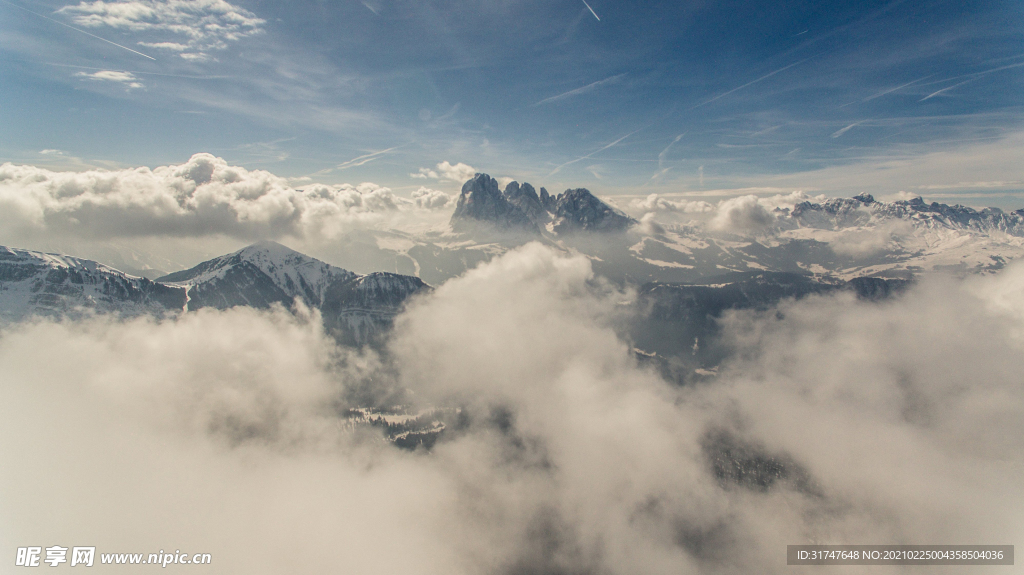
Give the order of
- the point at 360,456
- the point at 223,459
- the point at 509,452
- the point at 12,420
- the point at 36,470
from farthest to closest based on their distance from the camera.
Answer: the point at 509,452
the point at 360,456
the point at 223,459
the point at 12,420
the point at 36,470

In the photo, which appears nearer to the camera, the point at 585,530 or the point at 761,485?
the point at 585,530

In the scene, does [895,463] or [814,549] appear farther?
[895,463]

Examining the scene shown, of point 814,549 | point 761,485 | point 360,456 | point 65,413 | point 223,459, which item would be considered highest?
point 65,413

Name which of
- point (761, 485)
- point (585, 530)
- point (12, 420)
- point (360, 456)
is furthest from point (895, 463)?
point (12, 420)

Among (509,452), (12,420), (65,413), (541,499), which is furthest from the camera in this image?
(509,452)

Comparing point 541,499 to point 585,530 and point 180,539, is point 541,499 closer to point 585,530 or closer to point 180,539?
point 585,530

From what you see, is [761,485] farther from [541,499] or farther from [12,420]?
[12,420]

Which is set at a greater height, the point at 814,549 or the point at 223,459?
the point at 223,459

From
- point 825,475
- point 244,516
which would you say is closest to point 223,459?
point 244,516

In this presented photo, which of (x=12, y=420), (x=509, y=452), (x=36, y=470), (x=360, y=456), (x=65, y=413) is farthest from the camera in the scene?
(x=509, y=452)
